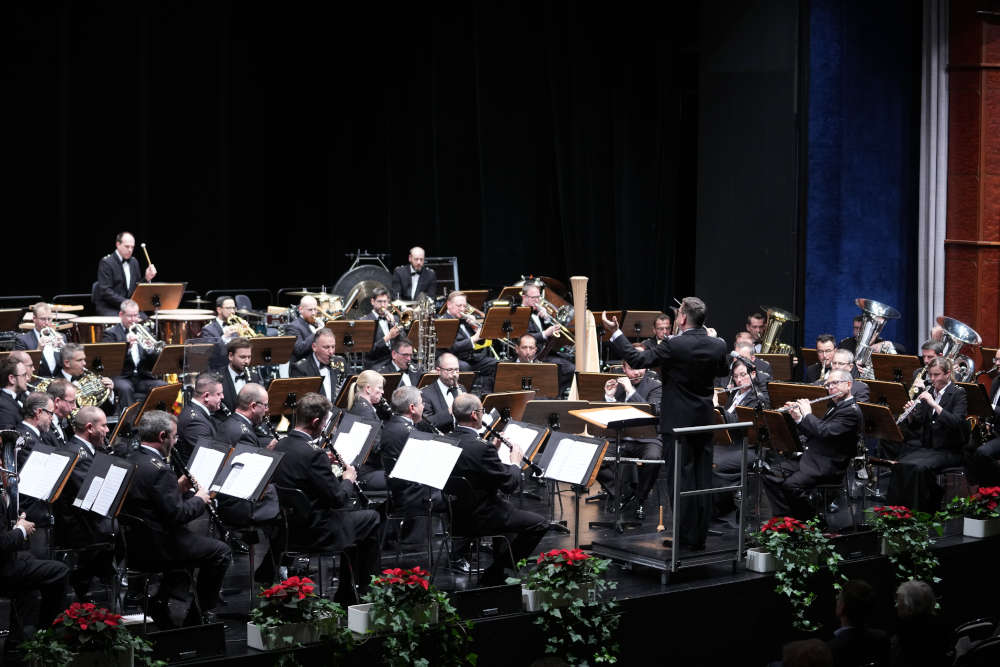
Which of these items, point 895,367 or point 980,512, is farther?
point 895,367

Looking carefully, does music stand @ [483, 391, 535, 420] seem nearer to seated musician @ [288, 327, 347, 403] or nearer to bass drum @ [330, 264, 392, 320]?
seated musician @ [288, 327, 347, 403]

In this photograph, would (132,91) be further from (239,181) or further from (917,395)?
(917,395)

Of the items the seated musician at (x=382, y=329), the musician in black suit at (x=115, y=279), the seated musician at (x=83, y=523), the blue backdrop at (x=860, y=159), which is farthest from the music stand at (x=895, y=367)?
the musician in black suit at (x=115, y=279)

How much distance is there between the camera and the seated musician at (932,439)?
9.34 meters

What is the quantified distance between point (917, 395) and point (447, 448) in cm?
462

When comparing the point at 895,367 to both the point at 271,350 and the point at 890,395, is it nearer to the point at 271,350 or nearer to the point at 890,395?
the point at 890,395

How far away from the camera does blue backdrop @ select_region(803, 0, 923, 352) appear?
45.8ft

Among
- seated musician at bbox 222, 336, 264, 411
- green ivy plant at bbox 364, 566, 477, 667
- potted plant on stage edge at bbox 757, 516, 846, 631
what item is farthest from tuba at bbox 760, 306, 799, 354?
green ivy plant at bbox 364, 566, 477, 667

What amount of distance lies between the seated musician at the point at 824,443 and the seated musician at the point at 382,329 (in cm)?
433

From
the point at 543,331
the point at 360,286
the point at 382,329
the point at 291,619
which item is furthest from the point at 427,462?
the point at 360,286

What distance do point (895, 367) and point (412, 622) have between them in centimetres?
591

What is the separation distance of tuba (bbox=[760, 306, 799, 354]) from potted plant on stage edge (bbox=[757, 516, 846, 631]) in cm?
529

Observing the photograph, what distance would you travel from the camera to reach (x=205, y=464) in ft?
22.3

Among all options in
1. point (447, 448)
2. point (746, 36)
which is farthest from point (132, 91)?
A: point (447, 448)
